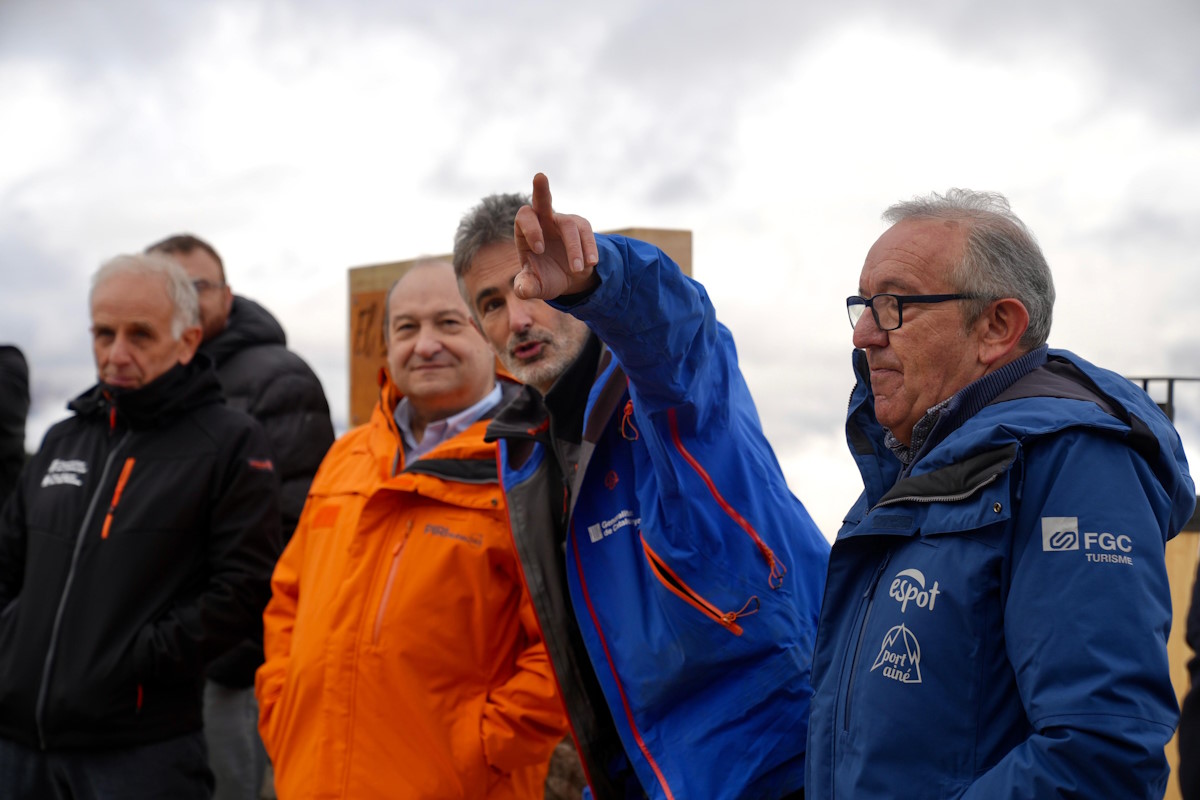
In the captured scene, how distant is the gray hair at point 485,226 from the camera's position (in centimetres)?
295

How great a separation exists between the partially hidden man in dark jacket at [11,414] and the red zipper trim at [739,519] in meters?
3.56

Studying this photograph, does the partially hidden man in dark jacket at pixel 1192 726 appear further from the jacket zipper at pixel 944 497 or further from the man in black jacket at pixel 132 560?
the man in black jacket at pixel 132 560

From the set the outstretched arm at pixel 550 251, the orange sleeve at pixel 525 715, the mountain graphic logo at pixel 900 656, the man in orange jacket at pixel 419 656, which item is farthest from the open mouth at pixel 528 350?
the mountain graphic logo at pixel 900 656

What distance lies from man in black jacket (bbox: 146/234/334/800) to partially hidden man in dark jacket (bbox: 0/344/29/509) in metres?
0.77

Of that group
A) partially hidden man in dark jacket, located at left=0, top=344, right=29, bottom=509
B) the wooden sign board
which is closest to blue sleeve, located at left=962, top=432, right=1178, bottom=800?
the wooden sign board

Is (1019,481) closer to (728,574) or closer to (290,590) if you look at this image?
(728,574)

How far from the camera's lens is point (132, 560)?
11.4ft

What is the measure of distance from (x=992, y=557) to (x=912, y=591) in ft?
0.44

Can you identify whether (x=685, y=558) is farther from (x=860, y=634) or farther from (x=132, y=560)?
(x=132, y=560)

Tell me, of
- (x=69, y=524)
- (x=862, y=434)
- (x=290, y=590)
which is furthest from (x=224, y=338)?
(x=862, y=434)

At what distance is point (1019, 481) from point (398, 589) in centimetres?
181

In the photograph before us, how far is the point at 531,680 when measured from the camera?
2.89 metres

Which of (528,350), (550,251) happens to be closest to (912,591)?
(550,251)

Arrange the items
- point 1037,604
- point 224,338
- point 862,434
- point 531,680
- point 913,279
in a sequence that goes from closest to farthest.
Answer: point 1037,604 → point 913,279 → point 862,434 → point 531,680 → point 224,338
